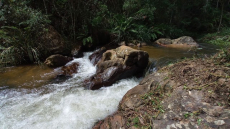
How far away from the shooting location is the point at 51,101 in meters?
3.38

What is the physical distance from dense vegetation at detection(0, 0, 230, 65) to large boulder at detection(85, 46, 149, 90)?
297 cm

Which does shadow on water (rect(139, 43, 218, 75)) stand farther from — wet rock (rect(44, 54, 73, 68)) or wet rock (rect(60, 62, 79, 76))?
wet rock (rect(44, 54, 73, 68))

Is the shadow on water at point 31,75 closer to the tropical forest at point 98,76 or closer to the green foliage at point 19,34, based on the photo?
the tropical forest at point 98,76

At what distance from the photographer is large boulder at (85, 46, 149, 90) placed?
415 centimetres

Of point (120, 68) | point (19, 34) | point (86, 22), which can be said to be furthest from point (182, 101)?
point (86, 22)

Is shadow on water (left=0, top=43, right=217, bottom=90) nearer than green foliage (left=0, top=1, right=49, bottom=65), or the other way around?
shadow on water (left=0, top=43, right=217, bottom=90)

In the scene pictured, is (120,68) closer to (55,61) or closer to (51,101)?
(51,101)

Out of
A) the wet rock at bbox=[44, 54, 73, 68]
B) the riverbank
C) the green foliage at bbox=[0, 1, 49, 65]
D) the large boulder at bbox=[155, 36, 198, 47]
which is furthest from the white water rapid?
the large boulder at bbox=[155, 36, 198, 47]

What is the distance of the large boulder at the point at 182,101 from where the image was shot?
1.75 m

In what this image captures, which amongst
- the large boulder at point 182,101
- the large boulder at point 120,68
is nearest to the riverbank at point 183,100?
the large boulder at point 182,101

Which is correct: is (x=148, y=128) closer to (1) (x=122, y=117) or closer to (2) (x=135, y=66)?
(1) (x=122, y=117)

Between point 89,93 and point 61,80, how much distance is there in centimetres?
143

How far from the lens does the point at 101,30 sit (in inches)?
326

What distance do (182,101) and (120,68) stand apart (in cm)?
248
